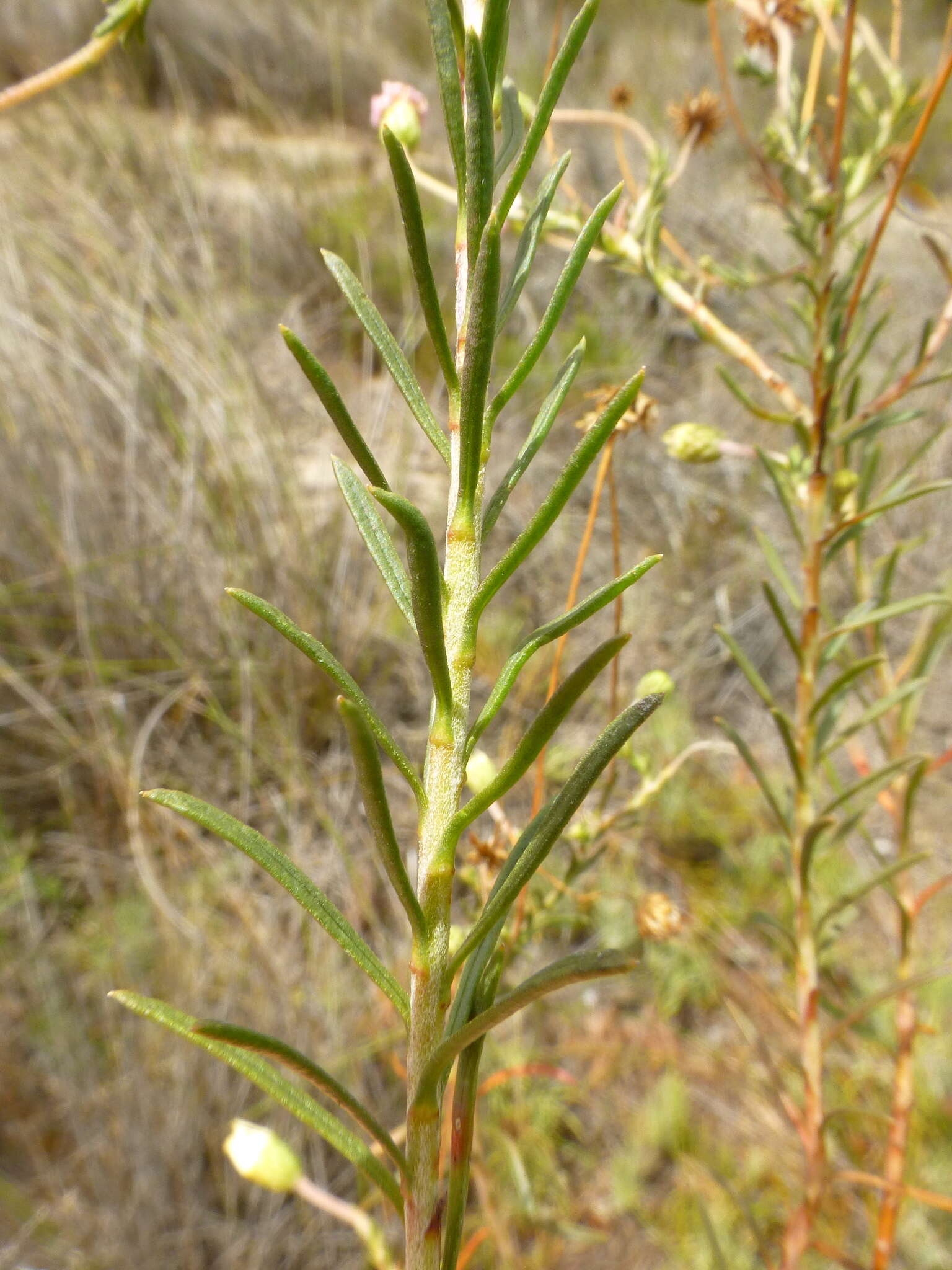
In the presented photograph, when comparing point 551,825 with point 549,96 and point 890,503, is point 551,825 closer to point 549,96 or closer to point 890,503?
point 549,96

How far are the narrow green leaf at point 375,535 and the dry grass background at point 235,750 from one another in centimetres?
53

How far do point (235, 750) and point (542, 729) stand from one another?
6.56ft

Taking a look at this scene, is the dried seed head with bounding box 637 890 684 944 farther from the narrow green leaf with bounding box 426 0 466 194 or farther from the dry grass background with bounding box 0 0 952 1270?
the narrow green leaf with bounding box 426 0 466 194

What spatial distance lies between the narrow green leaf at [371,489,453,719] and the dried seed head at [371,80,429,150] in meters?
0.32

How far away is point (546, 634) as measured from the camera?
0.25 m

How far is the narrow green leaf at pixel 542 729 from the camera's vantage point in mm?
208

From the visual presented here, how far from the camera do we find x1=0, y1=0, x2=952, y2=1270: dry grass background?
151 cm

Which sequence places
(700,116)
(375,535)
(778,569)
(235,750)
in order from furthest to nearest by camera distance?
(235,750), (700,116), (778,569), (375,535)

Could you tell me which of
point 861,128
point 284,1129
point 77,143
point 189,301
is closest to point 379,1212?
point 284,1129

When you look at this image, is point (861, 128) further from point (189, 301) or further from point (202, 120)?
point (202, 120)

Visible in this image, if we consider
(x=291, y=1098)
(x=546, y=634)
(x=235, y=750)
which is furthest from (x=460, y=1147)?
(x=235, y=750)

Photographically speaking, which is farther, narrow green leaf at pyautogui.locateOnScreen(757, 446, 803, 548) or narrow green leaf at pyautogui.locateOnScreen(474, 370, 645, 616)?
narrow green leaf at pyautogui.locateOnScreen(757, 446, 803, 548)

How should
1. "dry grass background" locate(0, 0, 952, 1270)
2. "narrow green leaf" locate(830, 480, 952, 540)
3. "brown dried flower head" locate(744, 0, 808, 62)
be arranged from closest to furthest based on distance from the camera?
"narrow green leaf" locate(830, 480, 952, 540) → "brown dried flower head" locate(744, 0, 808, 62) → "dry grass background" locate(0, 0, 952, 1270)

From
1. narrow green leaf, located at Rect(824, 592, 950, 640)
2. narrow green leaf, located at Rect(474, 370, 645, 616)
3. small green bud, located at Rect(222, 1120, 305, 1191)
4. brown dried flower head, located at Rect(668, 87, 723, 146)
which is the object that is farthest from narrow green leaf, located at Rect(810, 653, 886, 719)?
brown dried flower head, located at Rect(668, 87, 723, 146)
